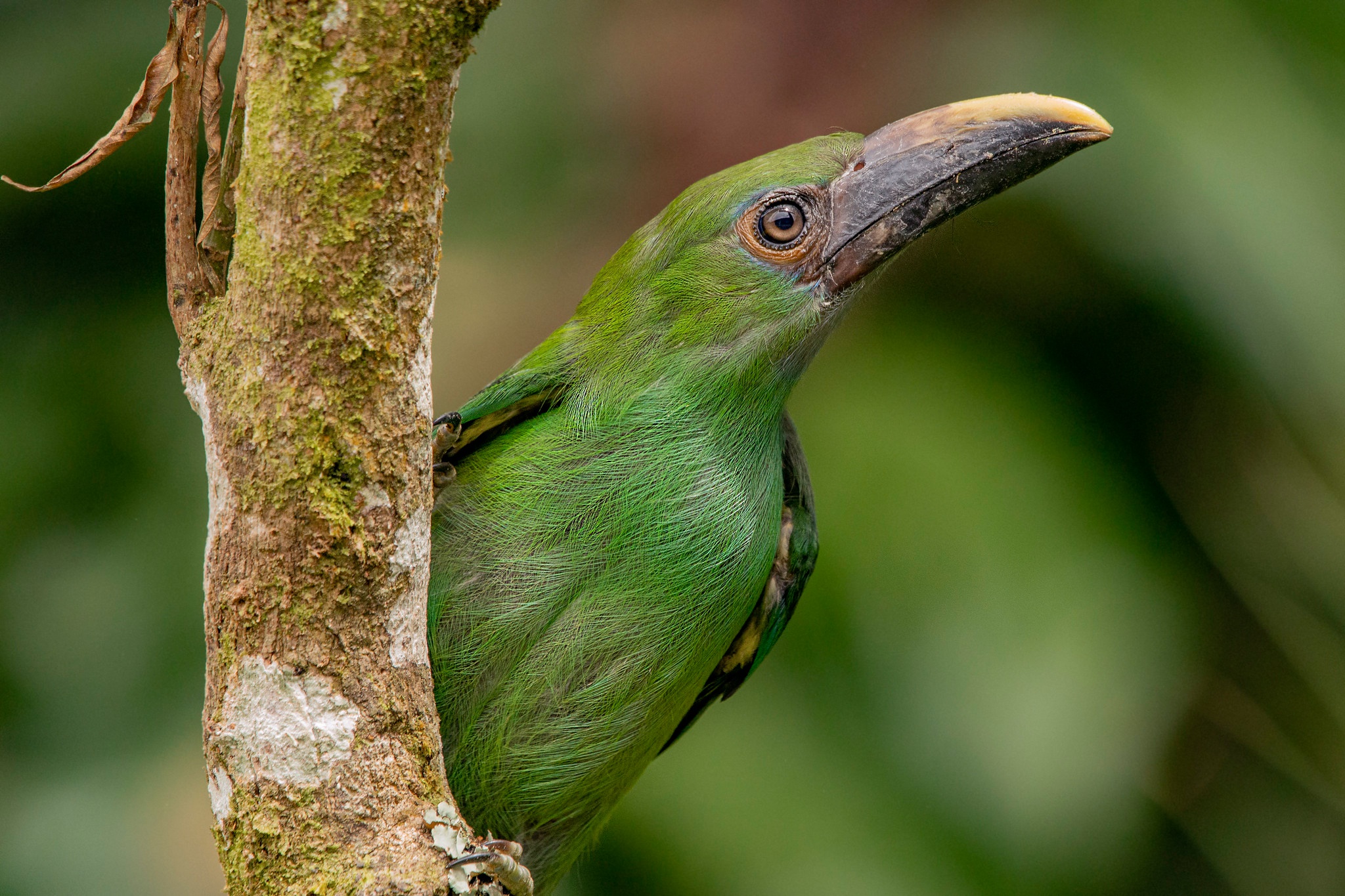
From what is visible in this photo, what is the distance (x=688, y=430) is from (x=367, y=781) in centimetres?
120

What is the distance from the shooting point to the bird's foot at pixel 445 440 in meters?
3.29

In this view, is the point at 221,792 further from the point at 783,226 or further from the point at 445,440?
the point at 783,226

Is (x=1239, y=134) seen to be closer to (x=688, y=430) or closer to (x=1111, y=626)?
(x=1111, y=626)

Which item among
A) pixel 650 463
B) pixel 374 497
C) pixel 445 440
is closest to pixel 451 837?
pixel 374 497

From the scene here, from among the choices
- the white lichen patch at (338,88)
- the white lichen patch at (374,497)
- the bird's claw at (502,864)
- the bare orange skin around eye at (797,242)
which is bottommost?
the bird's claw at (502,864)

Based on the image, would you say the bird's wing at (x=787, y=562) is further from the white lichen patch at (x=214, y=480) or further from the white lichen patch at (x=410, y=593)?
the white lichen patch at (x=214, y=480)

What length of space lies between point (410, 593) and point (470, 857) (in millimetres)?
521

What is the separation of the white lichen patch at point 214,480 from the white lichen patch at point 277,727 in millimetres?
257

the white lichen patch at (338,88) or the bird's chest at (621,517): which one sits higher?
the white lichen patch at (338,88)

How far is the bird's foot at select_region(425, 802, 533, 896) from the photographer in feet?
7.79

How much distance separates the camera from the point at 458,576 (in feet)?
10.2

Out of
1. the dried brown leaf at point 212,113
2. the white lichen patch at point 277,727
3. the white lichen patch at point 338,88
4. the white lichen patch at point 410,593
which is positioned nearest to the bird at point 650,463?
the white lichen patch at point 410,593

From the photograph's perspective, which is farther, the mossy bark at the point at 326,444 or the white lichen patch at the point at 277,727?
the white lichen patch at the point at 277,727

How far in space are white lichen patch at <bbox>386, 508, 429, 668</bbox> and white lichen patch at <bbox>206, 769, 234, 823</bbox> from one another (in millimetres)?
368
